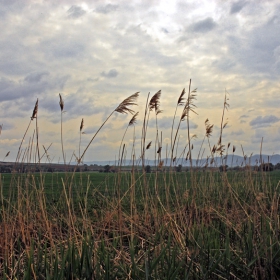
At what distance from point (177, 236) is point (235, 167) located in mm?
5355

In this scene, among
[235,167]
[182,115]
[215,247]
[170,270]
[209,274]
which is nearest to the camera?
[170,270]

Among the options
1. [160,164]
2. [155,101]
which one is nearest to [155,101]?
[155,101]

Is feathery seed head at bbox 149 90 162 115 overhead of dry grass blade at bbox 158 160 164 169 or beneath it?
overhead

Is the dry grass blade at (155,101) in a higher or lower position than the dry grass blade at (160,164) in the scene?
higher

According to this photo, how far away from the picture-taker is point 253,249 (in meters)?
3.29

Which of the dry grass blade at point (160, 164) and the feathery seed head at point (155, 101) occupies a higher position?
the feathery seed head at point (155, 101)

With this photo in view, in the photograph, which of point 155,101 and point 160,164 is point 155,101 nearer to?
point 155,101

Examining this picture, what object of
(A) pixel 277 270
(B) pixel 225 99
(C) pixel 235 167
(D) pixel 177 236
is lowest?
(A) pixel 277 270

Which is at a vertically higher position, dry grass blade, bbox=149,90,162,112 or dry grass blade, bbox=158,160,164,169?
dry grass blade, bbox=149,90,162,112

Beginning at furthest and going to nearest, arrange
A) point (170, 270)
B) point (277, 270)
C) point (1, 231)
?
point (1, 231)
point (277, 270)
point (170, 270)

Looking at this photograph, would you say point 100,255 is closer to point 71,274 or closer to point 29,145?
point 71,274

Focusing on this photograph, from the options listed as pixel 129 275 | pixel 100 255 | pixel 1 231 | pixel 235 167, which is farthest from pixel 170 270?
pixel 235 167

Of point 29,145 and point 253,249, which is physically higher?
point 29,145

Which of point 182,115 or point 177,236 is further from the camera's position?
point 182,115
